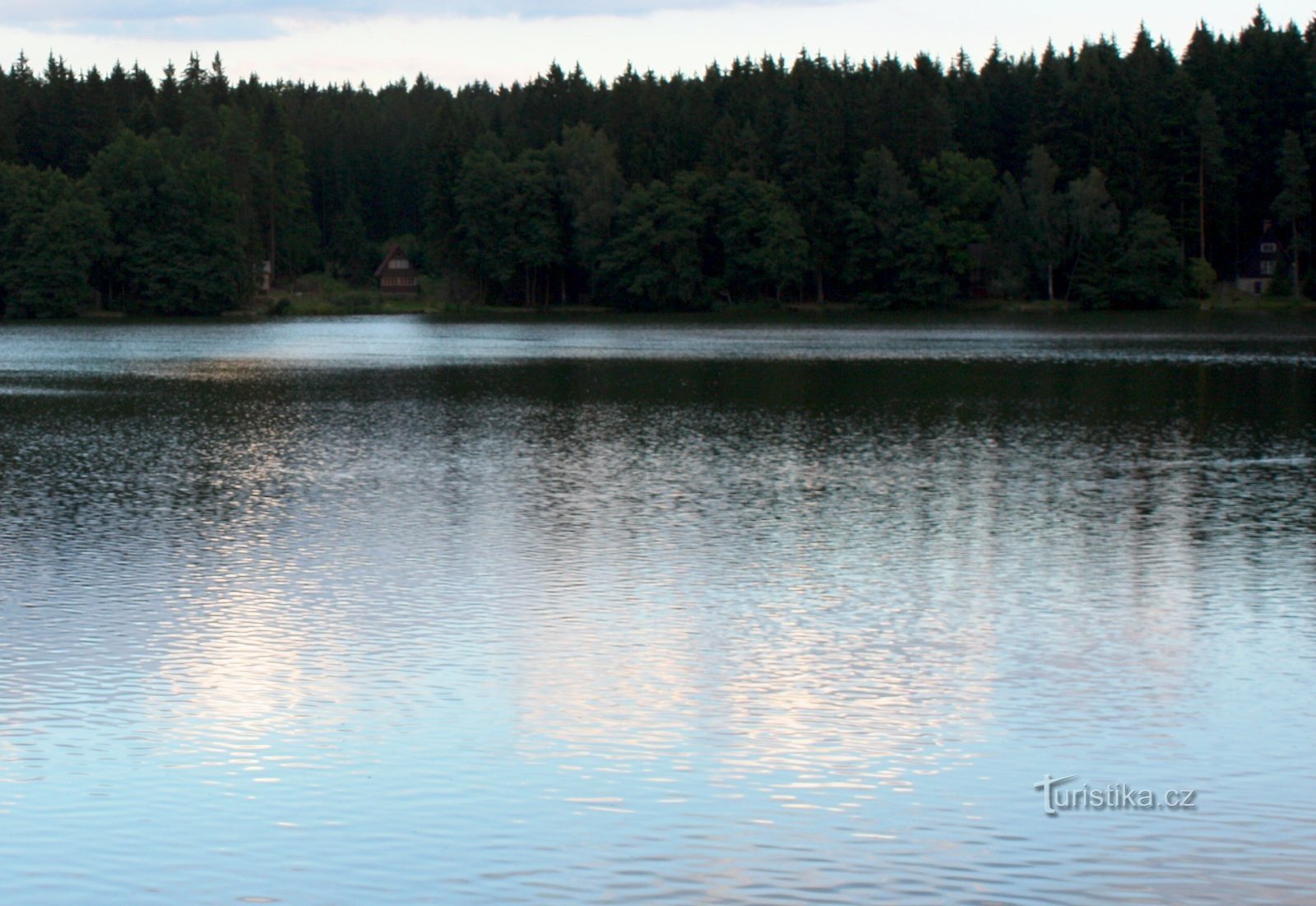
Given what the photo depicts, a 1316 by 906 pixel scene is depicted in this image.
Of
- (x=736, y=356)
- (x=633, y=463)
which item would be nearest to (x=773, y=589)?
(x=633, y=463)

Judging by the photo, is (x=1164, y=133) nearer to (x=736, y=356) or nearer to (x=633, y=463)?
(x=736, y=356)

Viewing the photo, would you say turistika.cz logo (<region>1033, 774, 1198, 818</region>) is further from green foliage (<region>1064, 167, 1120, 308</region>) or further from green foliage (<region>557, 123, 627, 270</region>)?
green foliage (<region>557, 123, 627, 270</region>)

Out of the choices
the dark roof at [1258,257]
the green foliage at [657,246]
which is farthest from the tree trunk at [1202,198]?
the green foliage at [657,246]

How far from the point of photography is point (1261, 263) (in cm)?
13375

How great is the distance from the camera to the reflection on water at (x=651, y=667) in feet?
33.5

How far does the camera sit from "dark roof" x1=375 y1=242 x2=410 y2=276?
165 m

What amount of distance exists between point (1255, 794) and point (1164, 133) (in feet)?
424

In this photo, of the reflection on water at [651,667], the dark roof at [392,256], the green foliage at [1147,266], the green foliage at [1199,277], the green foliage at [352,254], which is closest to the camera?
the reflection on water at [651,667]

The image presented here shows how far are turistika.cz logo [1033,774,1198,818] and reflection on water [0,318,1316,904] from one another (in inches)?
4.8

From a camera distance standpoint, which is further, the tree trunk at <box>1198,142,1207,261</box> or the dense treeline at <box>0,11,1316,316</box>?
the tree trunk at <box>1198,142,1207,261</box>

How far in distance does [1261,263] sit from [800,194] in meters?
38.4

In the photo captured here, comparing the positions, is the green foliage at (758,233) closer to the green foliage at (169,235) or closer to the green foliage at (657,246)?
the green foliage at (657,246)

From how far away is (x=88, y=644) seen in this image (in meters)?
15.8

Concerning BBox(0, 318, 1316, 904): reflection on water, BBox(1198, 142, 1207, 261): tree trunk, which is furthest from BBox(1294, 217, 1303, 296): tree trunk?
BBox(0, 318, 1316, 904): reflection on water
